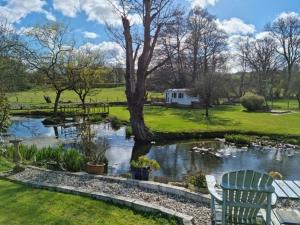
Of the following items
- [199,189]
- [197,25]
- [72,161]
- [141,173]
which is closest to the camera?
[199,189]

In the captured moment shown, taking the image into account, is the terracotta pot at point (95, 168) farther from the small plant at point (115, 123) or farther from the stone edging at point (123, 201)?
the small plant at point (115, 123)

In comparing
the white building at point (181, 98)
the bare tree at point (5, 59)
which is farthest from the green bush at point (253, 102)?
the bare tree at point (5, 59)

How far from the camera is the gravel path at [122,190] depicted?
5879mm

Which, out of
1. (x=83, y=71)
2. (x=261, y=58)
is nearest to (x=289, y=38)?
(x=261, y=58)

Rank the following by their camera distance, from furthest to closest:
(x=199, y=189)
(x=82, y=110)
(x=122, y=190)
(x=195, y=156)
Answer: (x=82, y=110), (x=195, y=156), (x=122, y=190), (x=199, y=189)

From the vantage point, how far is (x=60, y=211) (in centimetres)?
581

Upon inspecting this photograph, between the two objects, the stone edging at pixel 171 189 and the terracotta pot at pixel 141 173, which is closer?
the stone edging at pixel 171 189

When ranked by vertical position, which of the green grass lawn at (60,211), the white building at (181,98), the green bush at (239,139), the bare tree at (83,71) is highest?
the bare tree at (83,71)

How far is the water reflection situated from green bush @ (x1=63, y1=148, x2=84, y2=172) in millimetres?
1782

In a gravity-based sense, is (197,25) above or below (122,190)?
above

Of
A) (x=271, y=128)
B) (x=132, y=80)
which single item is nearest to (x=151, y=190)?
(x=132, y=80)

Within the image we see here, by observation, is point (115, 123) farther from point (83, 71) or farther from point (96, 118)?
point (83, 71)

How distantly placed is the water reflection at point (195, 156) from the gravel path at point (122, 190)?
3.64 metres

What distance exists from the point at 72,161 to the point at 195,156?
8401mm
